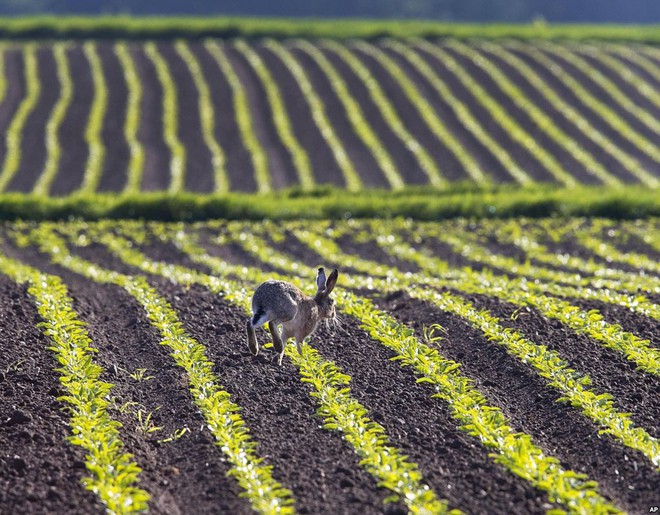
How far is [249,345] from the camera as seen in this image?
906 cm

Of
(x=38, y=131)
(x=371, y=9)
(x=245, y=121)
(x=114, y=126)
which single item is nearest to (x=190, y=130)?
(x=245, y=121)

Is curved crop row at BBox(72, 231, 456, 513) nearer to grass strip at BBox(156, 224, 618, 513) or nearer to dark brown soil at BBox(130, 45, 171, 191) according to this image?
grass strip at BBox(156, 224, 618, 513)

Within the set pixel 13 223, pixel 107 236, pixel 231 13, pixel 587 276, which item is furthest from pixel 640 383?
pixel 231 13

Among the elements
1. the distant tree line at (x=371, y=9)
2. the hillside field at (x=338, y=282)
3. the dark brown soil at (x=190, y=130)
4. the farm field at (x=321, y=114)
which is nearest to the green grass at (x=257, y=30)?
the farm field at (x=321, y=114)

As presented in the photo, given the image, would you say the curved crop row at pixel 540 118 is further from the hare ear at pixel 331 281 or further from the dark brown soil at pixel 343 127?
the hare ear at pixel 331 281

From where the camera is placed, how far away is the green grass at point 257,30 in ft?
135

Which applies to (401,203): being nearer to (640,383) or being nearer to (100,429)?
(640,383)

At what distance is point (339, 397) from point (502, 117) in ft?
80.3

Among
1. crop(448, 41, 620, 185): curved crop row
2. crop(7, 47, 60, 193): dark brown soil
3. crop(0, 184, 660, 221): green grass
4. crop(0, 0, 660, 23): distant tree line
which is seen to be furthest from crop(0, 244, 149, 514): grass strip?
crop(0, 0, 660, 23): distant tree line

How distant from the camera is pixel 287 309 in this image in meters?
8.48

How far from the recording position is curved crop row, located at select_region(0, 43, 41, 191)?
83.8 ft

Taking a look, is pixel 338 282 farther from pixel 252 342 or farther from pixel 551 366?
pixel 551 366

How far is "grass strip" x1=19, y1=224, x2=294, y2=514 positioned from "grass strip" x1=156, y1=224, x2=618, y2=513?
1.71 metres

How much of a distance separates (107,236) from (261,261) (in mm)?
3336
